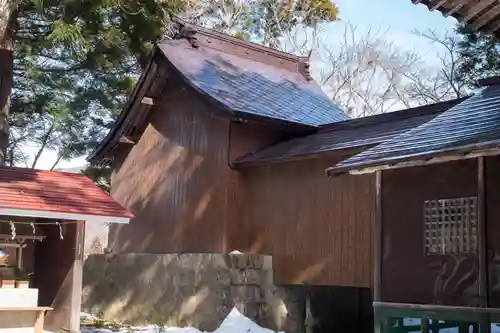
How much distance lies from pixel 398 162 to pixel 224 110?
525 cm

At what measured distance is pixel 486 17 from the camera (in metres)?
6.95

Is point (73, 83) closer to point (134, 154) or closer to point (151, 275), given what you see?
point (134, 154)

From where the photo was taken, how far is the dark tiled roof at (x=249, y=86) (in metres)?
13.7

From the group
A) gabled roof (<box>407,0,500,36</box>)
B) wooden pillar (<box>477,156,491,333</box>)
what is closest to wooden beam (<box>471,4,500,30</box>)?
gabled roof (<box>407,0,500,36</box>)

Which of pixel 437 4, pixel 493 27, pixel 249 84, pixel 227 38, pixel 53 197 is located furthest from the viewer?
pixel 227 38

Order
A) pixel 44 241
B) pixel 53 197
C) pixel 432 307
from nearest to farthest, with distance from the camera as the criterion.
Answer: pixel 432 307, pixel 53 197, pixel 44 241

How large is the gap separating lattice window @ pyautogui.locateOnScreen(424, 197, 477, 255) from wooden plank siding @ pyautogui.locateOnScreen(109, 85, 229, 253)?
17.6 feet

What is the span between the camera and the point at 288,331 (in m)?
12.3

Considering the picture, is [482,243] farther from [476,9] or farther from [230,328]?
[230,328]

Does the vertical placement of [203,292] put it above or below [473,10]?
below

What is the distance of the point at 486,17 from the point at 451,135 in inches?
76.6

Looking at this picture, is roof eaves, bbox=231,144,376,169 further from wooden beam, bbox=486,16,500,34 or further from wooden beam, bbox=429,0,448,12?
wooden beam, bbox=429,0,448,12

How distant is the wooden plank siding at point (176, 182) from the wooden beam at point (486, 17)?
699 cm

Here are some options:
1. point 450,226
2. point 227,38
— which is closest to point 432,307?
point 450,226
